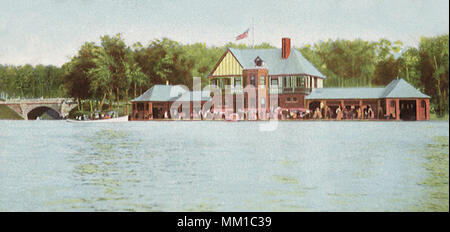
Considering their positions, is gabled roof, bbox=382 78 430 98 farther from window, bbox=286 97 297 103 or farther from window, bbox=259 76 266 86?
window, bbox=259 76 266 86

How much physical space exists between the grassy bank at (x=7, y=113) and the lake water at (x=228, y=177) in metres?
62.6

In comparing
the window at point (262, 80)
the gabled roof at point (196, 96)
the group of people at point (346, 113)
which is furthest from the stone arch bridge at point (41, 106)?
the group of people at point (346, 113)

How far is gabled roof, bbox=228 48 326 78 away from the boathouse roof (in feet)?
11.8

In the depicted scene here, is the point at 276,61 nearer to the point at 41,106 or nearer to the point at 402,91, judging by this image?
the point at 402,91

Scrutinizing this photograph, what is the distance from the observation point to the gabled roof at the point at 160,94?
66250mm

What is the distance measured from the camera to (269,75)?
211 ft

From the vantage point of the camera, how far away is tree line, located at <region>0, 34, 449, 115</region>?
5609 cm

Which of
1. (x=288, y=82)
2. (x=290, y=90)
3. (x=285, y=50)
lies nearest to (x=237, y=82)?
(x=288, y=82)

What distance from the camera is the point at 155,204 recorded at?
43.2ft

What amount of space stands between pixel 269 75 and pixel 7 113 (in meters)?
46.5

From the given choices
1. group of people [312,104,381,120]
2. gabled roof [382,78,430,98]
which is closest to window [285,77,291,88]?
group of people [312,104,381,120]
